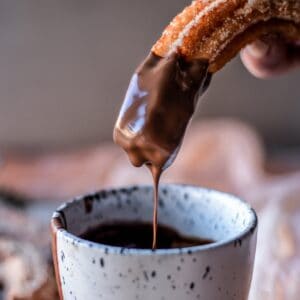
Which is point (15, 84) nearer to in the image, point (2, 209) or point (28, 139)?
point (28, 139)

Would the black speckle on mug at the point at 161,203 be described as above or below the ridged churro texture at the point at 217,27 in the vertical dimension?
below

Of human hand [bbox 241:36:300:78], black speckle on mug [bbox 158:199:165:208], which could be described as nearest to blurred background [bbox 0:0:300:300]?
human hand [bbox 241:36:300:78]

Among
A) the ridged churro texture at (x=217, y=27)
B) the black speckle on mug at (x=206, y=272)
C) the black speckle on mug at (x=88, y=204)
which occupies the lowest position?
the black speckle on mug at (x=88, y=204)

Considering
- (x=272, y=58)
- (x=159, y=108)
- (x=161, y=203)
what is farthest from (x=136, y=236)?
(x=272, y=58)

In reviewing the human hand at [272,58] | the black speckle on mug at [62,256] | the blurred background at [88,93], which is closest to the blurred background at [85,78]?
the blurred background at [88,93]

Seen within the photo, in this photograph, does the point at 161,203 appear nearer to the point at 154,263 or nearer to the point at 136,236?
the point at 136,236

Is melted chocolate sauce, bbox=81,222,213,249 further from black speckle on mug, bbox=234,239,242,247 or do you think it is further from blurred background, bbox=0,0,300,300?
blurred background, bbox=0,0,300,300

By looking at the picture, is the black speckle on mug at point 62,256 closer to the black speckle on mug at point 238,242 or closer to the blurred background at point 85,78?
the black speckle on mug at point 238,242
